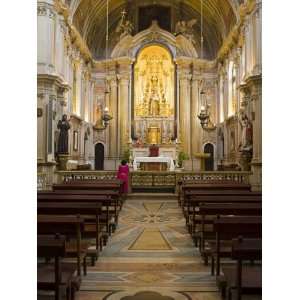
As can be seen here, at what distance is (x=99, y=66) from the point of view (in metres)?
29.7

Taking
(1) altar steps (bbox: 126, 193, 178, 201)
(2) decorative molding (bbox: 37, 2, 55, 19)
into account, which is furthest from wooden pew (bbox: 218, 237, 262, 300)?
(2) decorative molding (bbox: 37, 2, 55, 19)

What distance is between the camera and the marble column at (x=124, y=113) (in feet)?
94.9

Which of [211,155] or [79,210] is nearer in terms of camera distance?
[79,210]

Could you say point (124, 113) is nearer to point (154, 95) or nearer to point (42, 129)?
point (154, 95)

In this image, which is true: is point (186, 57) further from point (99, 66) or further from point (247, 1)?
point (247, 1)

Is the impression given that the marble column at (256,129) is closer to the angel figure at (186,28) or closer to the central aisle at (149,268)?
the central aisle at (149,268)

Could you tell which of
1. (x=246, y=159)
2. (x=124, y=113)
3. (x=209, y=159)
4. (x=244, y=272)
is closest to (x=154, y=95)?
(x=124, y=113)

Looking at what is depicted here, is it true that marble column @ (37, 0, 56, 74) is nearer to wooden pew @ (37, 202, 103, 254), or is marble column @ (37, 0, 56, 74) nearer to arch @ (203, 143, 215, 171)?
wooden pew @ (37, 202, 103, 254)

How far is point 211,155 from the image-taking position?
94.8 ft

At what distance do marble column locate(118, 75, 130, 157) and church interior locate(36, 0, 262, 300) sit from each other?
0.07 m

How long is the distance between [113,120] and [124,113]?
881 millimetres
